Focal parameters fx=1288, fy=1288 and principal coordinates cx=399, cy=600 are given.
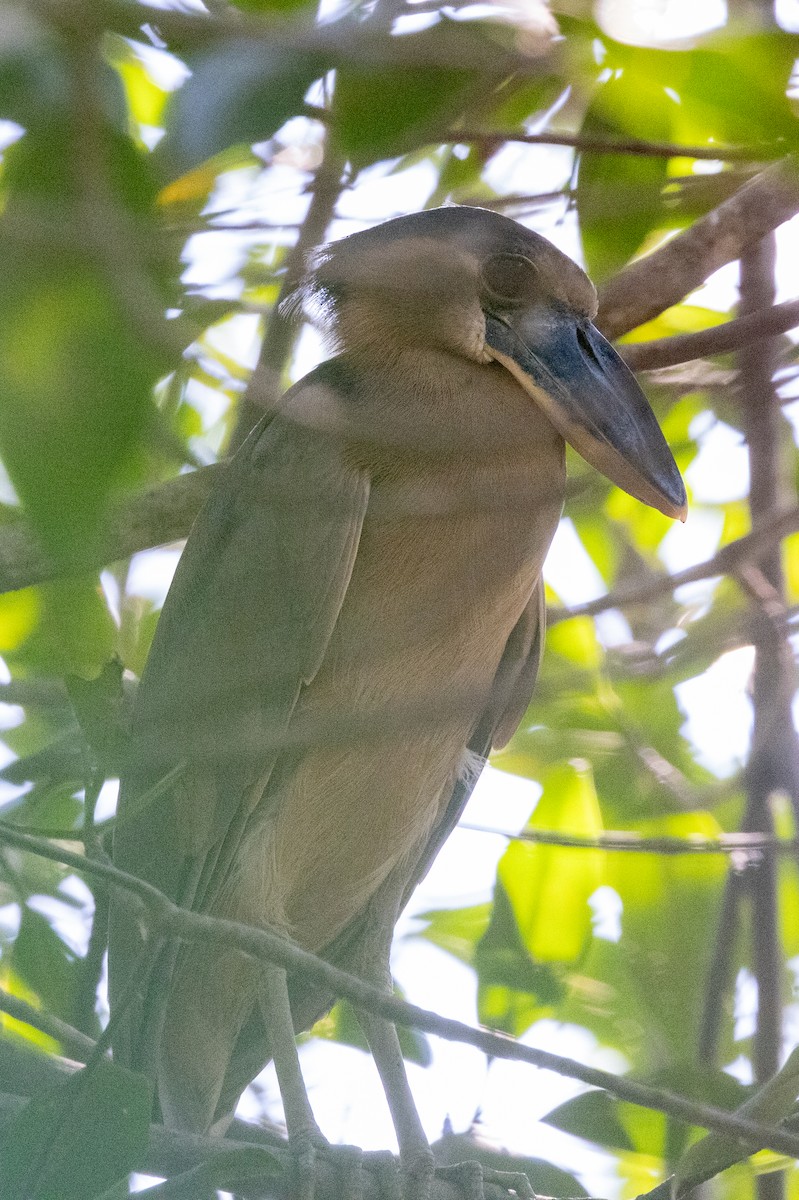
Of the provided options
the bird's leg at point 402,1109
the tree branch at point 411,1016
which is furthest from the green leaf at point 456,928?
the tree branch at point 411,1016

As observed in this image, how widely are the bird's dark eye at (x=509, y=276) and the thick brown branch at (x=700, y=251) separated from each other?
14 centimetres

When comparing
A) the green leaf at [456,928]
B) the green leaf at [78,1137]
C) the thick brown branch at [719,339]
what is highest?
the thick brown branch at [719,339]

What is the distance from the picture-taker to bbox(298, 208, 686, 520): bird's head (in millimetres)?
2088

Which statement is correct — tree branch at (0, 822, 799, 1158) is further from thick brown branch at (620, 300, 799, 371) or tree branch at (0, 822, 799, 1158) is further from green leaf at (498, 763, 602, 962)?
thick brown branch at (620, 300, 799, 371)

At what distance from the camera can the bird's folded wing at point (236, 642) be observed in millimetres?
2094

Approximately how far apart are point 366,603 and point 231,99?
1251mm

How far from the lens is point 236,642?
7.43 ft

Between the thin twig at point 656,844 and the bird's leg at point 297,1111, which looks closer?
the thin twig at point 656,844

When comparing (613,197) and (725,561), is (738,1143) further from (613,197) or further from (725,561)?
(613,197)

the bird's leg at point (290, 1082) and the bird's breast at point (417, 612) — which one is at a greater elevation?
the bird's breast at point (417, 612)

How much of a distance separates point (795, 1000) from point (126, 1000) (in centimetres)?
173

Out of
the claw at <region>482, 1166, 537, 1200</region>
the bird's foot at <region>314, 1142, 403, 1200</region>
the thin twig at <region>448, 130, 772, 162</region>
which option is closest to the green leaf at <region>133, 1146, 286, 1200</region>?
the bird's foot at <region>314, 1142, 403, 1200</region>

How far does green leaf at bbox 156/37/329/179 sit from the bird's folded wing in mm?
1091

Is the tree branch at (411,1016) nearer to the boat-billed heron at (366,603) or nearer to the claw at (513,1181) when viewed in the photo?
the boat-billed heron at (366,603)
